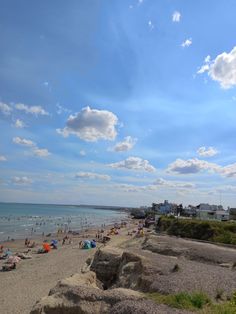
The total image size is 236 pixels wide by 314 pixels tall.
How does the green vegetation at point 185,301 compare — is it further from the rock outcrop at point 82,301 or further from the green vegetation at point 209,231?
the green vegetation at point 209,231

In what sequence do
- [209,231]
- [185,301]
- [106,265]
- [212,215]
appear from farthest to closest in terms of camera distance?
[212,215] < [209,231] < [106,265] < [185,301]

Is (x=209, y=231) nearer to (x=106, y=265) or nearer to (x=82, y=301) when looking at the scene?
(x=106, y=265)

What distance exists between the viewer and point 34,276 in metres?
27.9

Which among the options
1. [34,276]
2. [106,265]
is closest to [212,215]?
[34,276]

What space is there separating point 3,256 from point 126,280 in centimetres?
2545

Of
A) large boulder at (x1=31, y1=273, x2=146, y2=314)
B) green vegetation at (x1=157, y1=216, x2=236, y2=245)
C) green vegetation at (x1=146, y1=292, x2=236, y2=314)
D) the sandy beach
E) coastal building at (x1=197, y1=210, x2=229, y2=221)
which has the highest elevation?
coastal building at (x1=197, y1=210, x2=229, y2=221)

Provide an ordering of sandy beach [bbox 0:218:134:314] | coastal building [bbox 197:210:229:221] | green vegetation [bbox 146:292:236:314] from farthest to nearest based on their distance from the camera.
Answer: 1. coastal building [bbox 197:210:229:221]
2. sandy beach [bbox 0:218:134:314]
3. green vegetation [bbox 146:292:236:314]

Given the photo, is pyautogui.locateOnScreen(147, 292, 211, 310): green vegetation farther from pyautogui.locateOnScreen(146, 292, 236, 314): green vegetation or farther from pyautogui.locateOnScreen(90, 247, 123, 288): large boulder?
pyautogui.locateOnScreen(90, 247, 123, 288): large boulder

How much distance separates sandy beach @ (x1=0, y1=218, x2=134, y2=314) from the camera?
66.1 feet

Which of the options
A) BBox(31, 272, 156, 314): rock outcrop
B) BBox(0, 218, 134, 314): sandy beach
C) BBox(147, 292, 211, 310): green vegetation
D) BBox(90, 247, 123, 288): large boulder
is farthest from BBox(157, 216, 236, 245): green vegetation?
BBox(31, 272, 156, 314): rock outcrop

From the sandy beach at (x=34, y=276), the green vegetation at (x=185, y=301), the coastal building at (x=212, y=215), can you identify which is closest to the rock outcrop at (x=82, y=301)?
the green vegetation at (x=185, y=301)

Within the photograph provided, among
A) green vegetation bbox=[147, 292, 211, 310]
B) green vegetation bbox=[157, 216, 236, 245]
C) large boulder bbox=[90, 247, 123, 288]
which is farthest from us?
green vegetation bbox=[157, 216, 236, 245]

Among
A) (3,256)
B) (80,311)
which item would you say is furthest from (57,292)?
(3,256)

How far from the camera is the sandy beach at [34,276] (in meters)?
20.2
